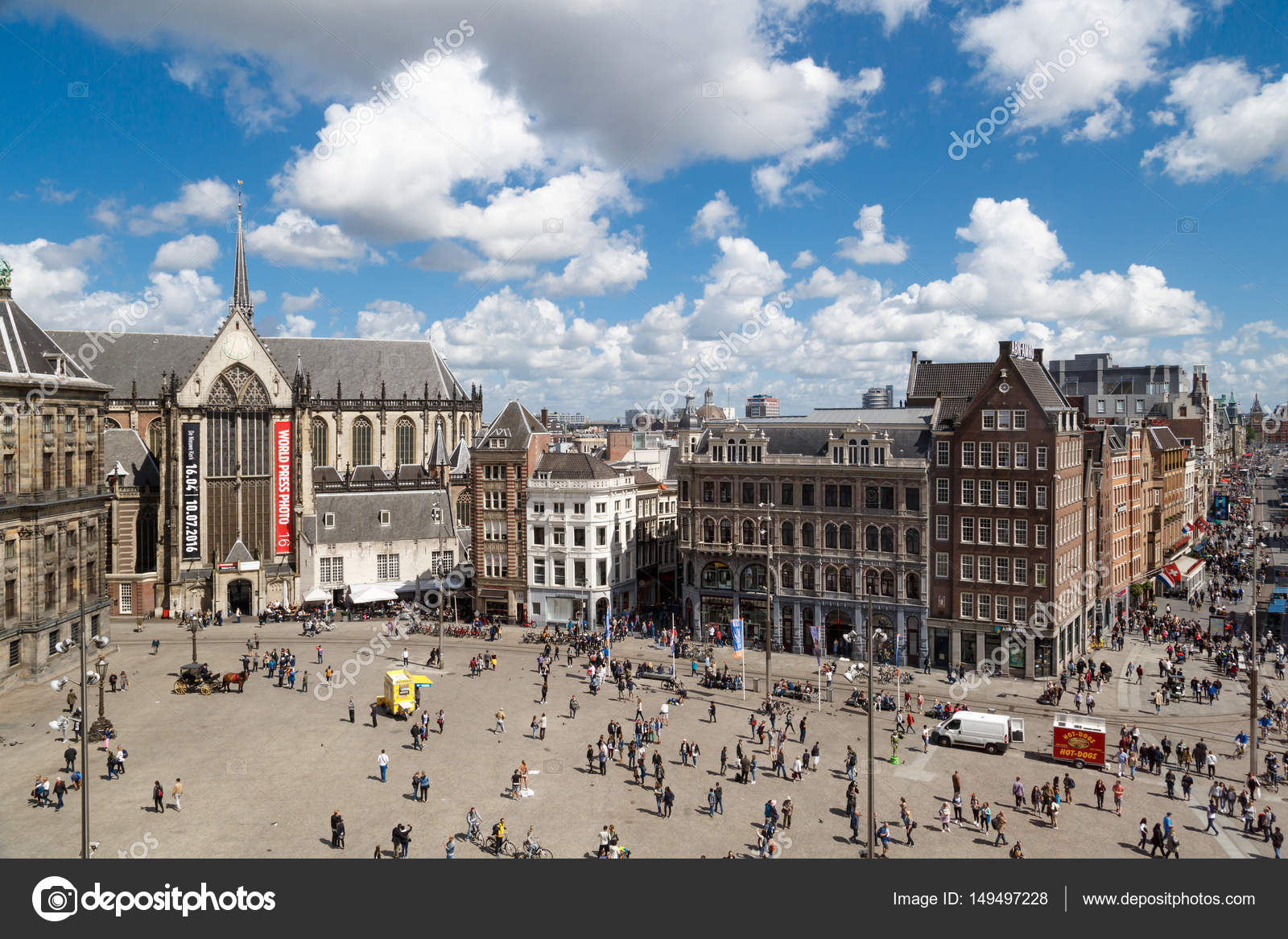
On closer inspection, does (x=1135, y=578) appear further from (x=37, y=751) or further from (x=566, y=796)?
(x=37, y=751)

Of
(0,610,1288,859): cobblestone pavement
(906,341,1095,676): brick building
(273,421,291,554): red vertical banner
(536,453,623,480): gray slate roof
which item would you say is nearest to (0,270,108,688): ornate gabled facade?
(0,610,1288,859): cobblestone pavement

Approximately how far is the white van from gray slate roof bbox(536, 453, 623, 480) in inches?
1450

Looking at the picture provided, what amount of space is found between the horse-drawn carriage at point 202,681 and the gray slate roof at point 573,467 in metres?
29.4

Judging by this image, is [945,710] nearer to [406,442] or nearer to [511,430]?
[511,430]

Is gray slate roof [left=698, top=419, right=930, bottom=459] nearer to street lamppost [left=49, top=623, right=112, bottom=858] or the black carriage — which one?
the black carriage

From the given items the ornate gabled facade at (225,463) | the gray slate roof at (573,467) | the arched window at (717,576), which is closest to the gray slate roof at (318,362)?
the ornate gabled facade at (225,463)

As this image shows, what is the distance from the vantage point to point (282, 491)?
283 feet

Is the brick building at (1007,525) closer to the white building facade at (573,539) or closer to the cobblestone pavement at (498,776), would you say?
the cobblestone pavement at (498,776)

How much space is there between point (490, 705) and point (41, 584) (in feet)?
102

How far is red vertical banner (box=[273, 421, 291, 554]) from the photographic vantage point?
283 ft

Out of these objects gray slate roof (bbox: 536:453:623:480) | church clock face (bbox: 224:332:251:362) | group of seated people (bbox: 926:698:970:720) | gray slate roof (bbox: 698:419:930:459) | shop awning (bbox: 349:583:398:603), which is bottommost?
group of seated people (bbox: 926:698:970:720)

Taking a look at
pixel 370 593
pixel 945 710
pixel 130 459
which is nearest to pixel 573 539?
pixel 370 593

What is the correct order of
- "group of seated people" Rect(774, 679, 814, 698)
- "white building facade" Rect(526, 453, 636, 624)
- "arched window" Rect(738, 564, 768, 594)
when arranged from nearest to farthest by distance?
"group of seated people" Rect(774, 679, 814, 698) < "arched window" Rect(738, 564, 768, 594) < "white building facade" Rect(526, 453, 636, 624)

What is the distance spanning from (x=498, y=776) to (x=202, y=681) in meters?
24.3
